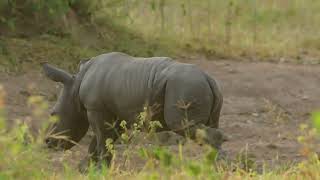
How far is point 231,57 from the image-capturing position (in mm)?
13719

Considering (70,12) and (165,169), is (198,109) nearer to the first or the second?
(165,169)

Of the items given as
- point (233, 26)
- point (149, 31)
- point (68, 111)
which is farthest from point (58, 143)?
point (233, 26)

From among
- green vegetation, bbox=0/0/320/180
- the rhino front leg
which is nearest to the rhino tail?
the rhino front leg

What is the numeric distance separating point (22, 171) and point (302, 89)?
8.22 m

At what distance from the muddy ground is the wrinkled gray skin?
1.60 feet

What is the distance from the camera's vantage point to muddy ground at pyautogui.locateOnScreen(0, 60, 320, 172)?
9.18 metres

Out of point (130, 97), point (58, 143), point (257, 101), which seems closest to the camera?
point (130, 97)

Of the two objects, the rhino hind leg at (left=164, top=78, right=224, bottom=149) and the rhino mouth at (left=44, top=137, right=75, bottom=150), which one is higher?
the rhino hind leg at (left=164, top=78, right=224, bottom=149)

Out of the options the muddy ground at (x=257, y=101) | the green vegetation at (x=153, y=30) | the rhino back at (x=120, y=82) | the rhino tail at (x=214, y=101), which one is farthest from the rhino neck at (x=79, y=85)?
the green vegetation at (x=153, y=30)

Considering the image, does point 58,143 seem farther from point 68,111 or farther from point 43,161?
point 43,161

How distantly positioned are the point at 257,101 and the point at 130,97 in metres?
4.03

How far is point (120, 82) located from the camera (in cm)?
779

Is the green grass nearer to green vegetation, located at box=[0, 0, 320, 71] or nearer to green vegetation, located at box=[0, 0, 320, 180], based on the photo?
green vegetation, located at box=[0, 0, 320, 180]

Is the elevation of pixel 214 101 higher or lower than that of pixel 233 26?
higher
